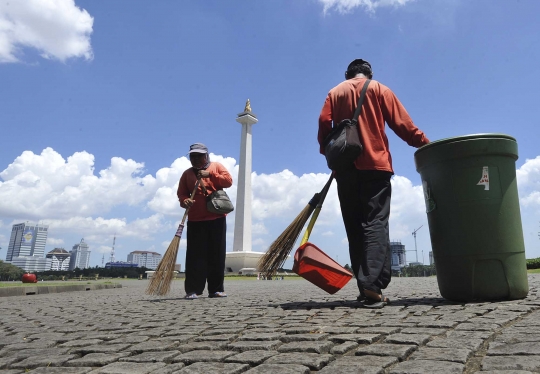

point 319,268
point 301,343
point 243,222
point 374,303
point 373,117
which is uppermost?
point 243,222

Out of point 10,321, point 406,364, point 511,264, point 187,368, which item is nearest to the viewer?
point 406,364

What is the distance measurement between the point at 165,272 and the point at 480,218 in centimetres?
415

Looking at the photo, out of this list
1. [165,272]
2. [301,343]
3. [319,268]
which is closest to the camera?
[301,343]

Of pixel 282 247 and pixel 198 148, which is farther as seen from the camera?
pixel 198 148

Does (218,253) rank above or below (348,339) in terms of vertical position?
above

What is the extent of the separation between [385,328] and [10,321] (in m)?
3.33

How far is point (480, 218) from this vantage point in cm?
338

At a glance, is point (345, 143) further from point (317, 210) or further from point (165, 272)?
point (165, 272)

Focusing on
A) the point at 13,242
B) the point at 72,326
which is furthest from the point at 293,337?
the point at 13,242

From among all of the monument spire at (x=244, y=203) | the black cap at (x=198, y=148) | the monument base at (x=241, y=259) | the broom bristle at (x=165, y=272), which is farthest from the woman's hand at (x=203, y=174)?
the monument spire at (x=244, y=203)

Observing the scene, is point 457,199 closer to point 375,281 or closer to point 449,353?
point 375,281

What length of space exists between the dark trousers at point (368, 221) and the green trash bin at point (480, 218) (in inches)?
17.9

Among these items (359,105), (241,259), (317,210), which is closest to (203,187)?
(317,210)

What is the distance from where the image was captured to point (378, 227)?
3555 millimetres
